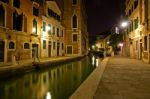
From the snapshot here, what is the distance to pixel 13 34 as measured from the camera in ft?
80.0

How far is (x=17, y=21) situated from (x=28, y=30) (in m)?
3.00

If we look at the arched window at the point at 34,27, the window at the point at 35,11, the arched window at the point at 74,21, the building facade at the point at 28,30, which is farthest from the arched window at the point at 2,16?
the arched window at the point at 74,21

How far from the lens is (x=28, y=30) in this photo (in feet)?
92.9

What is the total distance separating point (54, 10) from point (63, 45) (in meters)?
8.20

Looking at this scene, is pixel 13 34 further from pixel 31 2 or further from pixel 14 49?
pixel 31 2

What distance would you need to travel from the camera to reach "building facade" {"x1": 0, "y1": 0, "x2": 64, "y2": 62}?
22.7 meters

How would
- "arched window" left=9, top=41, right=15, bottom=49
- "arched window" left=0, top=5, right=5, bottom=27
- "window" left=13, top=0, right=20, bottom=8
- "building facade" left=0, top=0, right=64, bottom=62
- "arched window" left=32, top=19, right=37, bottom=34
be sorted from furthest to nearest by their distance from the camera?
"arched window" left=32, top=19, right=37, bottom=34
"window" left=13, top=0, right=20, bottom=8
"arched window" left=9, top=41, right=15, bottom=49
"building facade" left=0, top=0, right=64, bottom=62
"arched window" left=0, top=5, right=5, bottom=27

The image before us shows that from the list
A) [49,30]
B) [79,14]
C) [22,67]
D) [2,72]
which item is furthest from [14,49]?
[79,14]

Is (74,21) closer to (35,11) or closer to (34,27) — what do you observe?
(35,11)

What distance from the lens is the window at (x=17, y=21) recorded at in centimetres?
2478

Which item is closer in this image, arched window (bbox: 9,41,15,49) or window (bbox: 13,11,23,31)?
arched window (bbox: 9,41,15,49)

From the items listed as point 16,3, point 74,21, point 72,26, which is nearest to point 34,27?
point 16,3

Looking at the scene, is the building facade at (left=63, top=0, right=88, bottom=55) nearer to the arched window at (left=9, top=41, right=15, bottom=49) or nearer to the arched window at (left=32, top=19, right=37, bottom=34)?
the arched window at (left=32, top=19, right=37, bottom=34)

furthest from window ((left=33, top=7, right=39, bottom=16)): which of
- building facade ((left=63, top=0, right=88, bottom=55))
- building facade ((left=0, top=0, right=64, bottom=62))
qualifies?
building facade ((left=63, top=0, right=88, bottom=55))
